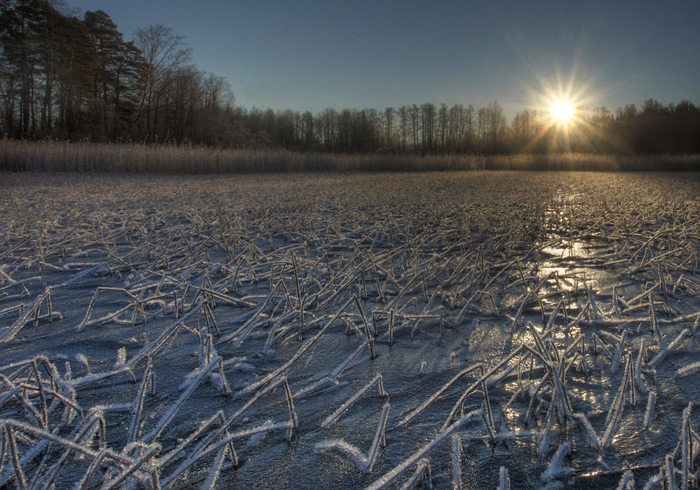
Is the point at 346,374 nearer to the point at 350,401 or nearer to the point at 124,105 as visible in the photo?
the point at 350,401

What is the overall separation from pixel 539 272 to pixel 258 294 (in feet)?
4.74

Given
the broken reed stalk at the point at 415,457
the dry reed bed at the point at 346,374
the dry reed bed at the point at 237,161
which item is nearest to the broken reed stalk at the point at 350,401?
the dry reed bed at the point at 346,374

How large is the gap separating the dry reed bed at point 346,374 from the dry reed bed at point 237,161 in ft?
30.0

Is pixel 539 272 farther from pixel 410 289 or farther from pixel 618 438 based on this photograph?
pixel 618 438

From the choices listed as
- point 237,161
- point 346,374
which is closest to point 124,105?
point 237,161

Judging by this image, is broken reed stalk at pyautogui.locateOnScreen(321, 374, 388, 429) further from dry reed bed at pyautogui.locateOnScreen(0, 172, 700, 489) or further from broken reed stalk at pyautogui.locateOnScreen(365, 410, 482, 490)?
broken reed stalk at pyautogui.locateOnScreen(365, 410, 482, 490)

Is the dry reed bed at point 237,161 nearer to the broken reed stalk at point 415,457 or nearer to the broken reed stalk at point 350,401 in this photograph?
the broken reed stalk at point 350,401

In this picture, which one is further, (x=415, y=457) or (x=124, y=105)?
(x=124, y=105)

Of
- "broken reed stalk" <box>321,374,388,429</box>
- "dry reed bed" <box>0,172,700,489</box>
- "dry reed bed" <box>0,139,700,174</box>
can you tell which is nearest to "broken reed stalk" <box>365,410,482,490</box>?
"dry reed bed" <box>0,172,700,489</box>

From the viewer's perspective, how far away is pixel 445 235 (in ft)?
9.54

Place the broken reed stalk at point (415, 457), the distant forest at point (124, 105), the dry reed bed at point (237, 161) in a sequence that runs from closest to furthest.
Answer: the broken reed stalk at point (415, 457) < the dry reed bed at point (237, 161) < the distant forest at point (124, 105)

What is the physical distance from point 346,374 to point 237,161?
11.9m

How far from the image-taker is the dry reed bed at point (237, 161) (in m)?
9.41

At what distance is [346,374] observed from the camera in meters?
1.09
